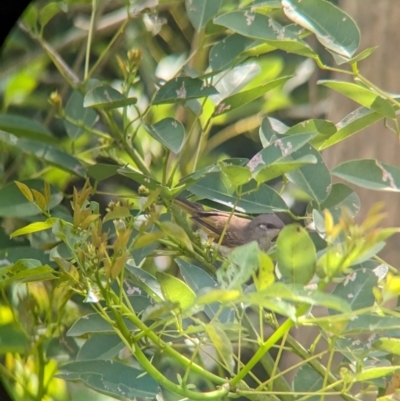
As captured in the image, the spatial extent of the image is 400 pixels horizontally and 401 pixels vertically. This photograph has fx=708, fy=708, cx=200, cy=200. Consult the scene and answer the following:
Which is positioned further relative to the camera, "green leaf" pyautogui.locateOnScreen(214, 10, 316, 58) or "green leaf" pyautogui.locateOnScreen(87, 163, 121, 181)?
"green leaf" pyautogui.locateOnScreen(87, 163, 121, 181)

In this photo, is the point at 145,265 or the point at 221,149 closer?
the point at 145,265

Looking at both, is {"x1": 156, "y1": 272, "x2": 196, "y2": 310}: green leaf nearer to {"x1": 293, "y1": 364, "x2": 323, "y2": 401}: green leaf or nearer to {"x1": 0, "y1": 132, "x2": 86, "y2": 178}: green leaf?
{"x1": 293, "y1": 364, "x2": 323, "y2": 401}: green leaf

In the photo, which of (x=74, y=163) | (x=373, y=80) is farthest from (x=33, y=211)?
(x=373, y=80)

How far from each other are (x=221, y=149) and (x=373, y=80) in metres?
1.08

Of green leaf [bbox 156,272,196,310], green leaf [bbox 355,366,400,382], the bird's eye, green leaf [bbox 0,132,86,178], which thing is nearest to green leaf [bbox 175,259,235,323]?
green leaf [bbox 156,272,196,310]

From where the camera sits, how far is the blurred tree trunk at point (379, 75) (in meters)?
2.28

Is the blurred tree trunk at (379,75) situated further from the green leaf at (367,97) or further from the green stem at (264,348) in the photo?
the green stem at (264,348)

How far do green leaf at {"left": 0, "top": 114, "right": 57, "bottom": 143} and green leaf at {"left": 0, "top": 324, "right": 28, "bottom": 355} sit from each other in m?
0.39

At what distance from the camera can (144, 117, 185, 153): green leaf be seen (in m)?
1.21

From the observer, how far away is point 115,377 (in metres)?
1.00

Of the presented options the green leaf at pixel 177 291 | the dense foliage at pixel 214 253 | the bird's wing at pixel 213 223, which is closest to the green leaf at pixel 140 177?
the dense foliage at pixel 214 253

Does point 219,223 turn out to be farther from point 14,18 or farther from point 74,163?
point 14,18

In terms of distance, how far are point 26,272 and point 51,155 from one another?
1.88ft

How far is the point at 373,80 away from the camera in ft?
7.61
